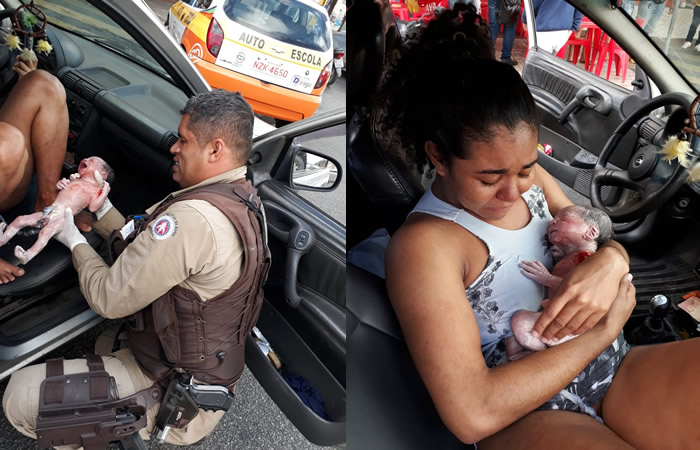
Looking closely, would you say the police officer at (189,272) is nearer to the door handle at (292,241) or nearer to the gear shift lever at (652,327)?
the door handle at (292,241)

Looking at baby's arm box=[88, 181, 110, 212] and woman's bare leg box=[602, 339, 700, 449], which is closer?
woman's bare leg box=[602, 339, 700, 449]

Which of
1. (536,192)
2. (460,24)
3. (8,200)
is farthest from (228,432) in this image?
(460,24)

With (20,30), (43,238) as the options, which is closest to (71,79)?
(20,30)

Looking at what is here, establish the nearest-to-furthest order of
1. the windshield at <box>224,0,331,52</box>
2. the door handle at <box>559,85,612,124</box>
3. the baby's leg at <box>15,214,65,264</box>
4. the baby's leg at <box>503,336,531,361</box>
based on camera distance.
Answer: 1. the baby's leg at <box>503,336,531,361</box>
2. the door handle at <box>559,85,612,124</box>
3. the baby's leg at <box>15,214,65,264</box>
4. the windshield at <box>224,0,331,52</box>

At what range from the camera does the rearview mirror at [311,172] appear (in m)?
1.91

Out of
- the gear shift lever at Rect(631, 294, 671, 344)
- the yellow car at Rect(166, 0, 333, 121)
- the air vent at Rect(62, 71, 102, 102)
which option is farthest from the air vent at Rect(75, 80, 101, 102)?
the gear shift lever at Rect(631, 294, 671, 344)

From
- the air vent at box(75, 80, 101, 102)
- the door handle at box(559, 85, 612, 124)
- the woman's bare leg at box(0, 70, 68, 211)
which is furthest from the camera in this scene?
the air vent at box(75, 80, 101, 102)

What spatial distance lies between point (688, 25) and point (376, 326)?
64 centimetres

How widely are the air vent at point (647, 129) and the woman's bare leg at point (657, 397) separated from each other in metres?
0.36

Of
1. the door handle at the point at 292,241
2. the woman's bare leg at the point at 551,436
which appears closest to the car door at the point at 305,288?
the door handle at the point at 292,241

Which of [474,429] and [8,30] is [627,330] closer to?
[474,429]

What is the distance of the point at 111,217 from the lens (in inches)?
71.1

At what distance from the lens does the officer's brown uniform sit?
1331mm

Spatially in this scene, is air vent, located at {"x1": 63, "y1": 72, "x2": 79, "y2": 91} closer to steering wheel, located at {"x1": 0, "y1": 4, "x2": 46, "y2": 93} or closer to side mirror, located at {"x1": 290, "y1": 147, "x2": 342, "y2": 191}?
steering wheel, located at {"x1": 0, "y1": 4, "x2": 46, "y2": 93}
